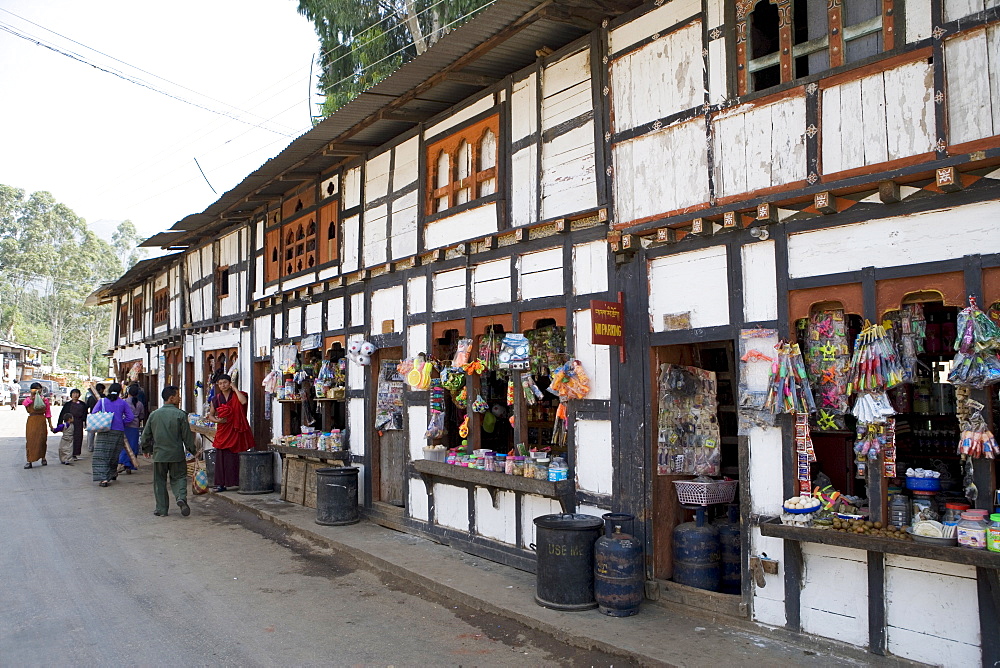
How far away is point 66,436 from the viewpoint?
1991cm

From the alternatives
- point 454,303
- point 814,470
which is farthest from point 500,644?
point 454,303

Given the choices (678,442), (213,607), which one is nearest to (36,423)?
(213,607)

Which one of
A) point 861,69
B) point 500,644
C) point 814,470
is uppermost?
point 861,69

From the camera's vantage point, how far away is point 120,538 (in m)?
10.2

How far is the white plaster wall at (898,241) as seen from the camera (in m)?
4.90

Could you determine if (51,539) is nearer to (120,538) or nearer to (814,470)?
(120,538)

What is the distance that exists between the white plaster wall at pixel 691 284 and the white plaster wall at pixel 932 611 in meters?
2.42

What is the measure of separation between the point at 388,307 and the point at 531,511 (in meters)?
4.33

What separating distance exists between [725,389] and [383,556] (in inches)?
182

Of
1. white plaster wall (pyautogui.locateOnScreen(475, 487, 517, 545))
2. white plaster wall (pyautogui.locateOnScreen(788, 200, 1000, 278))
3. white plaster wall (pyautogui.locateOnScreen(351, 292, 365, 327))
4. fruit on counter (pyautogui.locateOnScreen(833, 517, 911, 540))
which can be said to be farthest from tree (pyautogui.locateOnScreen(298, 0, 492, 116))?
fruit on counter (pyautogui.locateOnScreen(833, 517, 911, 540))

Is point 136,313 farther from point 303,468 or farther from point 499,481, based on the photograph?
point 499,481

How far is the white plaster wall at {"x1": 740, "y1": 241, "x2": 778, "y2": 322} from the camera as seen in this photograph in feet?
19.9

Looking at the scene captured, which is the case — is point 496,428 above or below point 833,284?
below

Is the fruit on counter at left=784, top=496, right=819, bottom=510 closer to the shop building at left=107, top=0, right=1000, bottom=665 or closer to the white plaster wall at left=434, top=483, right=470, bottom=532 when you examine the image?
the shop building at left=107, top=0, right=1000, bottom=665
